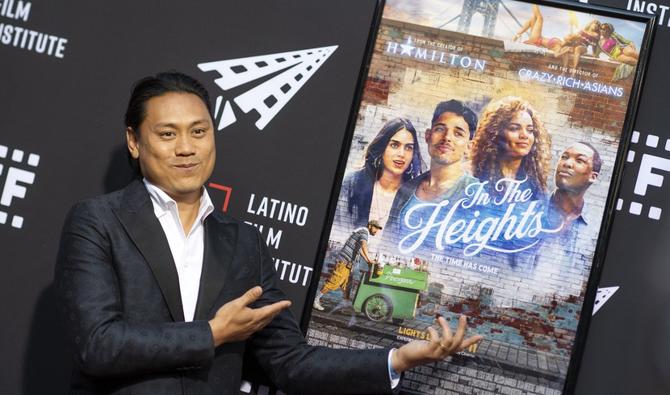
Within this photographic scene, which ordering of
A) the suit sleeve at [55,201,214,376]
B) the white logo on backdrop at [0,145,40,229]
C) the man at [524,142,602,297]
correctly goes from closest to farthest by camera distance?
1. the suit sleeve at [55,201,214,376]
2. the man at [524,142,602,297]
3. the white logo on backdrop at [0,145,40,229]

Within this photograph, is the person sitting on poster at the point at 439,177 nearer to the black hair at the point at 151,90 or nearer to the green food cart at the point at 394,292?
the green food cart at the point at 394,292

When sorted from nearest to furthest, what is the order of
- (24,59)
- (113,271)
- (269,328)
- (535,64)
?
(113,271), (269,328), (535,64), (24,59)

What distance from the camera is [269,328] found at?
2543mm

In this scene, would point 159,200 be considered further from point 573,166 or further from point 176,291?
point 573,166

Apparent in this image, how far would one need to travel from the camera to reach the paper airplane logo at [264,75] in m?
2.84

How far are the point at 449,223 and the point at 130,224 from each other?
3.15 ft

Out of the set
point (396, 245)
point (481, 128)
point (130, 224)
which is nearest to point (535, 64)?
point (481, 128)

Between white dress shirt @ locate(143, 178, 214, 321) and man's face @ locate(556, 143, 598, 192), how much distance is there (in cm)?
107

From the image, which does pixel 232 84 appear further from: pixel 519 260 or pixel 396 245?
pixel 519 260

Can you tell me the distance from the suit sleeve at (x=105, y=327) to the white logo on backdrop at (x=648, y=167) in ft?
4.46

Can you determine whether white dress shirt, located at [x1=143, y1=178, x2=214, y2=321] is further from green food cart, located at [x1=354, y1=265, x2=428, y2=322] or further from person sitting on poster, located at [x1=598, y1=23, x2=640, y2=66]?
person sitting on poster, located at [x1=598, y1=23, x2=640, y2=66]

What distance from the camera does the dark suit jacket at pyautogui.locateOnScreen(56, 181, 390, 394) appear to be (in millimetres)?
2121

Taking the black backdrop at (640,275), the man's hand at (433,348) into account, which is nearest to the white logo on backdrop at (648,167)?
the black backdrop at (640,275)

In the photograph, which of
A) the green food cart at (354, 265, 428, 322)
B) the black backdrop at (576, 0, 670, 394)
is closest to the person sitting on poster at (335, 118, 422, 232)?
the green food cart at (354, 265, 428, 322)
